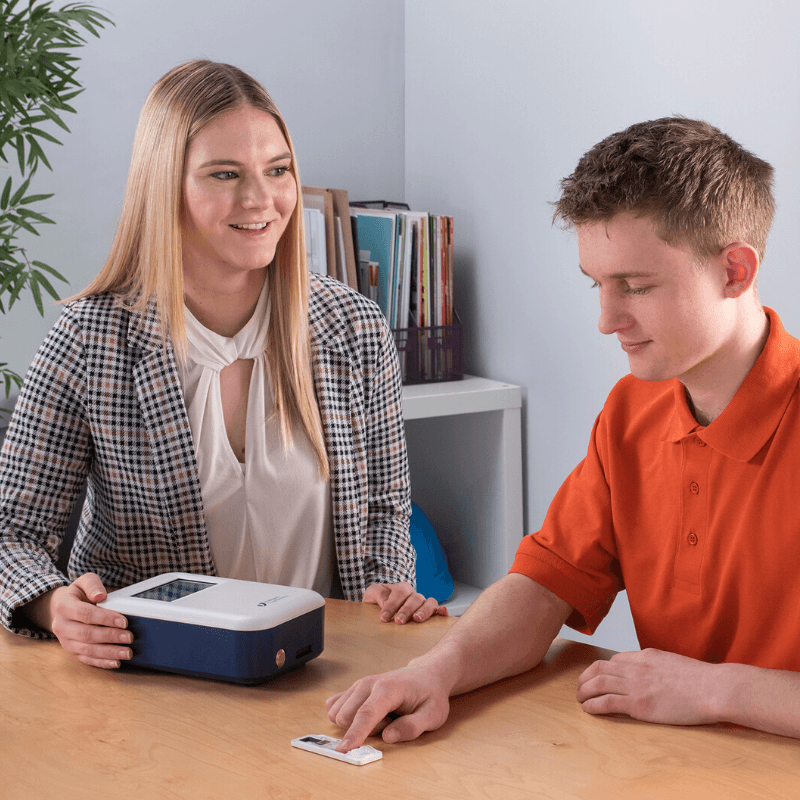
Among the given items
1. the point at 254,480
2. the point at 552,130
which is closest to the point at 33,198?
the point at 254,480

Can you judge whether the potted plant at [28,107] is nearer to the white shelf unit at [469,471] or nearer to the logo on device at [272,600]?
the white shelf unit at [469,471]

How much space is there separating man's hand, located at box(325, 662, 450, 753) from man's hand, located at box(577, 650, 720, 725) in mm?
161

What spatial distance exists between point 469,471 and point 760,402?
1535 millimetres

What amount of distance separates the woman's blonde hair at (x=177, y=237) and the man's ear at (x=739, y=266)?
29.5 inches

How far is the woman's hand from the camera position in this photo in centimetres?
116

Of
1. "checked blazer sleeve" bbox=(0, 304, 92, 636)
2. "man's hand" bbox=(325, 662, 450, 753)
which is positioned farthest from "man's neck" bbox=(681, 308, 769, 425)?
"checked blazer sleeve" bbox=(0, 304, 92, 636)

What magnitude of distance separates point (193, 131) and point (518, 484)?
1288mm

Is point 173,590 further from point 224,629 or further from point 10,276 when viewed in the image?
point 10,276

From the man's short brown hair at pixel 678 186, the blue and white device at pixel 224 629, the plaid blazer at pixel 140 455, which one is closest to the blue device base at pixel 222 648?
the blue and white device at pixel 224 629

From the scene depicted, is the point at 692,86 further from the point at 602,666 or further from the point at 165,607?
the point at 165,607

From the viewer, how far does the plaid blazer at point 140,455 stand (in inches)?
56.9

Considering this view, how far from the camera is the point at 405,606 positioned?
1361mm

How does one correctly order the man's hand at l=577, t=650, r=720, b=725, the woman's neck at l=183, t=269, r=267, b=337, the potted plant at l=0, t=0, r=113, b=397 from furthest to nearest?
the potted plant at l=0, t=0, r=113, b=397, the woman's neck at l=183, t=269, r=267, b=337, the man's hand at l=577, t=650, r=720, b=725

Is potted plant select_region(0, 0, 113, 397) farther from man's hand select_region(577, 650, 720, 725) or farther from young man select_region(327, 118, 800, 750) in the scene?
man's hand select_region(577, 650, 720, 725)
